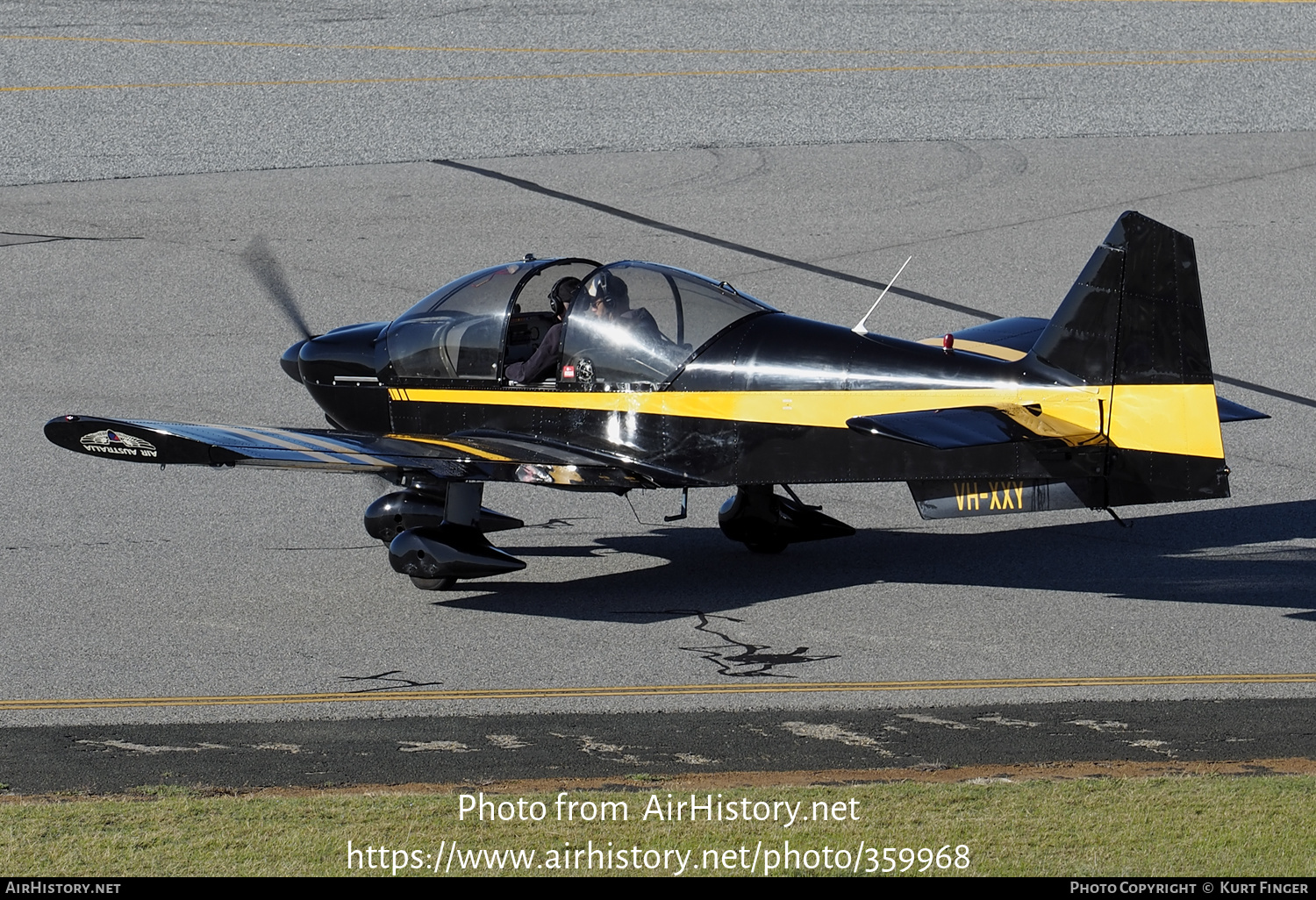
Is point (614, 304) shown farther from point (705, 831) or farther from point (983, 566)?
point (705, 831)

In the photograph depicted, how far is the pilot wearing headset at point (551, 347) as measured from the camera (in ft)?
42.4

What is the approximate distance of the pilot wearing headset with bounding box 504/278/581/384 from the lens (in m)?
12.9

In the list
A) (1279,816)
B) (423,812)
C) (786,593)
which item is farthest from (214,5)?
(1279,816)

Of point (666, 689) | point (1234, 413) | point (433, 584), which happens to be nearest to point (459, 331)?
point (433, 584)

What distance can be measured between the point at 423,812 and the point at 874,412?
4.94 m

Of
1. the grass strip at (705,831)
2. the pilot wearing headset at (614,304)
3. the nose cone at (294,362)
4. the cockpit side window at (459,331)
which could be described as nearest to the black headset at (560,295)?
the cockpit side window at (459,331)

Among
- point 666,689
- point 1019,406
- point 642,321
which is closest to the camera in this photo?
point 666,689

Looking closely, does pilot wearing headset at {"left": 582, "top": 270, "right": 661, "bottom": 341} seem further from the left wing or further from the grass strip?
the grass strip

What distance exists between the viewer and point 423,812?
8.48m

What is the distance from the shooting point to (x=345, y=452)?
12234 mm

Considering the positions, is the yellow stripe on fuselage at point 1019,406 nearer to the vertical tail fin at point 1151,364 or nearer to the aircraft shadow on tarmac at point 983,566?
the vertical tail fin at point 1151,364

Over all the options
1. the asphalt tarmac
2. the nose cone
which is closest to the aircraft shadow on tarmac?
the asphalt tarmac

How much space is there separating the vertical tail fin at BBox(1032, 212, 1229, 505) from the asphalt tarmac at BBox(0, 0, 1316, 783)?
1.33 m

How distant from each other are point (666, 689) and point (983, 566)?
3.81 meters
